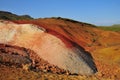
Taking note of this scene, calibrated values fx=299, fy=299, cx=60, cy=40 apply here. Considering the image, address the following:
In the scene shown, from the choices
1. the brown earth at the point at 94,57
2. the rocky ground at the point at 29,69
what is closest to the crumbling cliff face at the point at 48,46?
the rocky ground at the point at 29,69

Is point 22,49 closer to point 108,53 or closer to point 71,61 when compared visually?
point 71,61

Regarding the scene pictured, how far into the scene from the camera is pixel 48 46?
21.0 metres

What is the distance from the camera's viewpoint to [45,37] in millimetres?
21609

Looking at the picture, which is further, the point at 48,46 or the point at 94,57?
the point at 94,57

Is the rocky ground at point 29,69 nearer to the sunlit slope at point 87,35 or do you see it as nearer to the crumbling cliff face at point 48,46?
the crumbling cliff face at point 48,46

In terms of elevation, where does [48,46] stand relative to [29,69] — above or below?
above

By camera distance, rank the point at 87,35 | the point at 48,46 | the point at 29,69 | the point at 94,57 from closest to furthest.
Result: the point at 29,69
the point at 48,46
the point at 94,57
the point at 87,35

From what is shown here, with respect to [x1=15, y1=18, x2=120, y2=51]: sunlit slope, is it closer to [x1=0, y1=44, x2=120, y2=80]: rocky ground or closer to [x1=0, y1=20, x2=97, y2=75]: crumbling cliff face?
[x1=0, y1=20, x2=97, y2=75]: crumbling cliff face

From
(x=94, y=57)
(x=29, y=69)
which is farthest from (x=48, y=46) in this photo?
(x=94, y=57)

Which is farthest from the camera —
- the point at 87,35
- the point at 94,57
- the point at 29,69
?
the point at 87,35

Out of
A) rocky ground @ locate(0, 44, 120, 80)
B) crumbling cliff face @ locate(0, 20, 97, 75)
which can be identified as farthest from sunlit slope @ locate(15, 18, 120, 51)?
rocky ground @ locate(0, 44, 120, 80)

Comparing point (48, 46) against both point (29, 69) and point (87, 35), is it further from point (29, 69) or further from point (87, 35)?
point (87, 35)

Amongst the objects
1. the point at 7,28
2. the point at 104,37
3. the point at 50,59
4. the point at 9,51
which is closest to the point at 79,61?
the point at 50,59

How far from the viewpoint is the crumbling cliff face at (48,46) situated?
1975 centimetres
